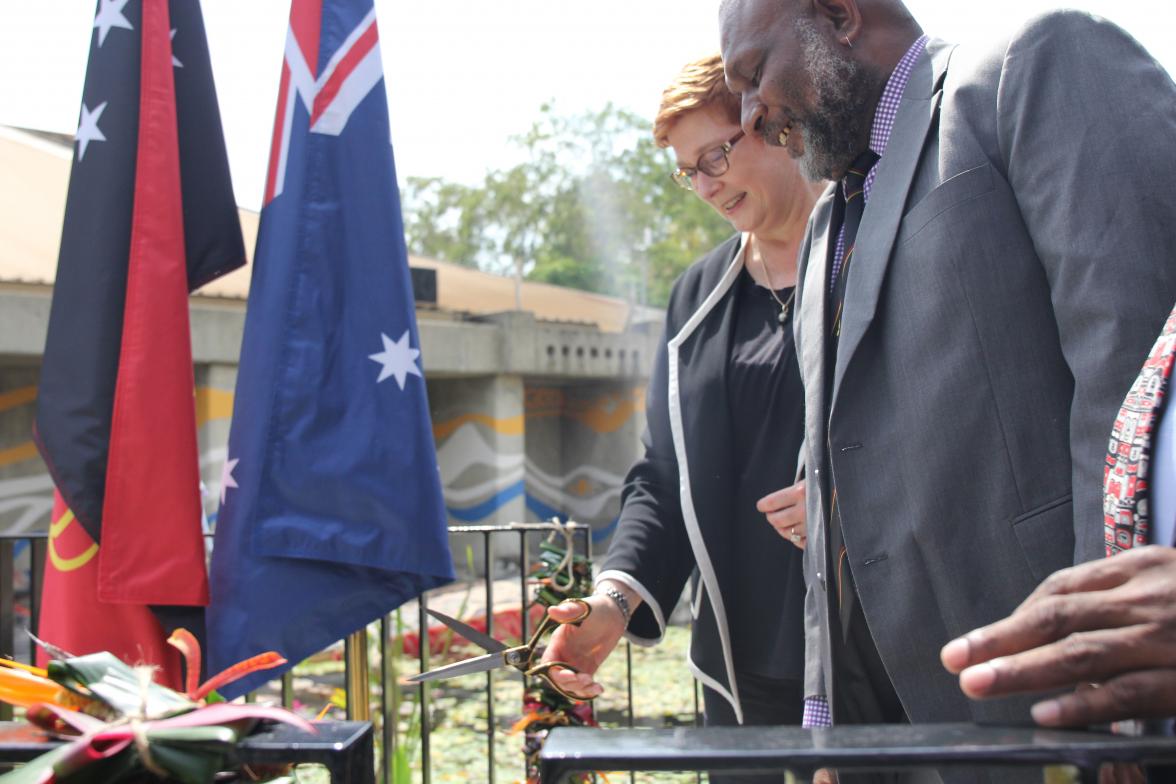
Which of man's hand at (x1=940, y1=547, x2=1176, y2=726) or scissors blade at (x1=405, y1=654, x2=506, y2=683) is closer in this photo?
man's hand at (x1=940, y1=547, x2=1176, y2=726)

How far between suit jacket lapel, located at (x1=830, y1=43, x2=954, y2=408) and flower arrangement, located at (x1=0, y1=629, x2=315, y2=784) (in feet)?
2.84

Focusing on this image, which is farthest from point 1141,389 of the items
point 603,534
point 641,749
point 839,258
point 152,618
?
point 603,534

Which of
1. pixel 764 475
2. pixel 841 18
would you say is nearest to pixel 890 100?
pixel 841 18

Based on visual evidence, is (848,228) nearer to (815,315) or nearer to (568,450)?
(815,315)

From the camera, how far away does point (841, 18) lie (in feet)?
4.79

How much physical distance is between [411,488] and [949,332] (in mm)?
1619

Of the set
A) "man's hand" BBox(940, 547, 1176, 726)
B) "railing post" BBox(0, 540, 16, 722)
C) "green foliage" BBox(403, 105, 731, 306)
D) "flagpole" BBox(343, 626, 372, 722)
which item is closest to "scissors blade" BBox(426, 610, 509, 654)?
"man's hand" BBox(940, 547, 1176, 726)

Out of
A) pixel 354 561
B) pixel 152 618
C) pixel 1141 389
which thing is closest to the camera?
pixel 1141 389

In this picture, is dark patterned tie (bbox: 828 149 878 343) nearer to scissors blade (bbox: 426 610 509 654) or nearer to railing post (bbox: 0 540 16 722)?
scissors blade (bbox: 426 610 509 654)

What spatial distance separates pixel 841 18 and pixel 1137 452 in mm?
849

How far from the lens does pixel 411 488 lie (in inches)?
99.2

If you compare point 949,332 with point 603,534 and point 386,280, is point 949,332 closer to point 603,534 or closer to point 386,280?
point 386,280

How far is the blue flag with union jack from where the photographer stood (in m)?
2.45

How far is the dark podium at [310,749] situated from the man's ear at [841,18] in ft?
3.90
